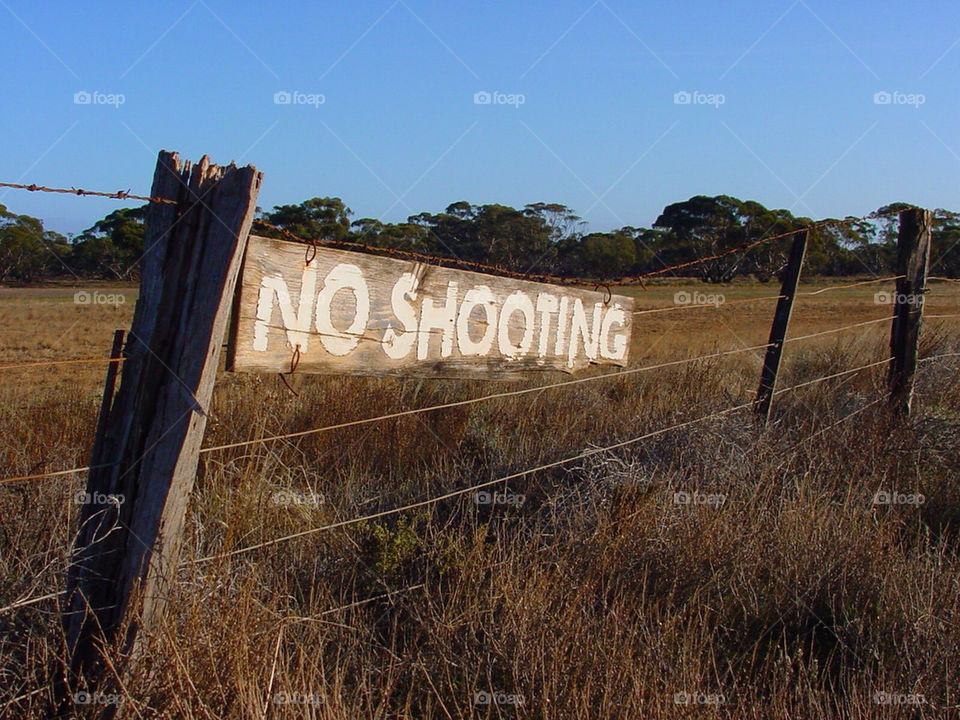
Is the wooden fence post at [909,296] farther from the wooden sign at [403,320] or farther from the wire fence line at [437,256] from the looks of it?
the wooden sign at [403,320]

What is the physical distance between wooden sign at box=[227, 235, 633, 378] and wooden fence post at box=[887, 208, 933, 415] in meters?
2.87

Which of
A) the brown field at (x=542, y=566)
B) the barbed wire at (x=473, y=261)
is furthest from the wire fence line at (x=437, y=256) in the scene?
the brown field at (x=542, y=566)

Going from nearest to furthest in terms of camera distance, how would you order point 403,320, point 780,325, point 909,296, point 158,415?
point 158,415 → point 403,320 → point 780,325 → point 909,296

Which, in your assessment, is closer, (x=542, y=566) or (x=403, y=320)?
(x=403, y=320)

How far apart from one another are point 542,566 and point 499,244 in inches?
186

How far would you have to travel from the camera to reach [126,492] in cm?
245

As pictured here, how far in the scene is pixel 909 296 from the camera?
19.5ft

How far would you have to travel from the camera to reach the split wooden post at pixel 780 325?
5191 millimetres

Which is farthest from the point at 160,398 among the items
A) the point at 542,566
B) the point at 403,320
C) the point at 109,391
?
the point at 542,566

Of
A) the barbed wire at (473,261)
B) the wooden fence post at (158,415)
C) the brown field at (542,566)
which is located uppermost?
the barbed wire at (473,261)

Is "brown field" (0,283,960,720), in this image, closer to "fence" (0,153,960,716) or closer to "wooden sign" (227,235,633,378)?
"fence" (0,153,960,716)

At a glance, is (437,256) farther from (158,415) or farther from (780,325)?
(780,325)

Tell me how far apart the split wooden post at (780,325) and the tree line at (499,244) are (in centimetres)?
15

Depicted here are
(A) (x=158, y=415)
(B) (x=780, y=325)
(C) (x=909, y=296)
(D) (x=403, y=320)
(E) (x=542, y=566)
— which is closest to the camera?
(A) (x=158, y=415)
